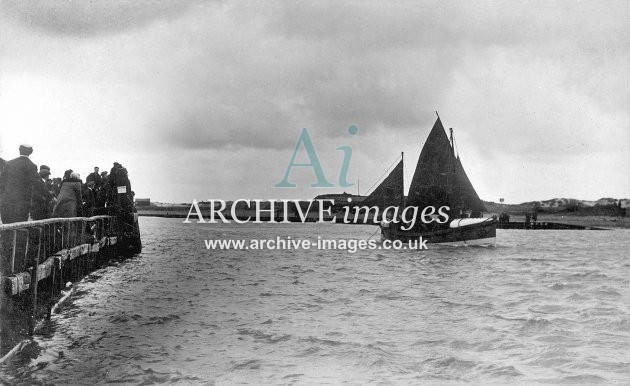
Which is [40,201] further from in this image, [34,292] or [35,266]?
[34,292]

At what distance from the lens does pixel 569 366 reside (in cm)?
852

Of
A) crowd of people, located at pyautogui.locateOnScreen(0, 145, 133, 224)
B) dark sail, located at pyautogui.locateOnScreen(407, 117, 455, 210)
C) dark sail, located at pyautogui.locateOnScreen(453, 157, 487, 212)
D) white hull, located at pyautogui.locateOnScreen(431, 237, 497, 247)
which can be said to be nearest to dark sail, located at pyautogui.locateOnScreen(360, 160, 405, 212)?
dark sail, located at pyautogui.locateOnScreen(407, 117, 455, 210)

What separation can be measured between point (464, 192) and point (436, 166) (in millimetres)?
3502

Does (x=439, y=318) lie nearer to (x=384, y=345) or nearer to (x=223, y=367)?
(x=384, y=345)

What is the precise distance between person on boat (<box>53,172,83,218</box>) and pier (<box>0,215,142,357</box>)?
37cm

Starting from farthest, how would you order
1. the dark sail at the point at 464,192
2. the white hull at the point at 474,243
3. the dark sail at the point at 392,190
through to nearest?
the dark sail at the point at 392,190 → the white hull at the point at 474,243 → the dark sail at the point at 464,192

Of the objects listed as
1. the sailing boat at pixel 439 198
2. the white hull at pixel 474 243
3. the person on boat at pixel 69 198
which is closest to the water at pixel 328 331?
the person on boat at pixel 69 198

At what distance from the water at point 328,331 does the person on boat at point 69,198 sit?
2.03m

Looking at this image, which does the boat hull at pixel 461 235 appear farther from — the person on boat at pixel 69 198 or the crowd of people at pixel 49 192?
the person on boat at pixel 69 198

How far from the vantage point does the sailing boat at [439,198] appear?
38.6 metres

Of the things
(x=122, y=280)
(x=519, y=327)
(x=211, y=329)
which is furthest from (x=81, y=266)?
(x=519, y=327)

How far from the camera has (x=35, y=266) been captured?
9.26 meters

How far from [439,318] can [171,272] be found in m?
11.1

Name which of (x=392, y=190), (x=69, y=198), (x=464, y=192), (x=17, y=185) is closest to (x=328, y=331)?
(x=17, y=185)
